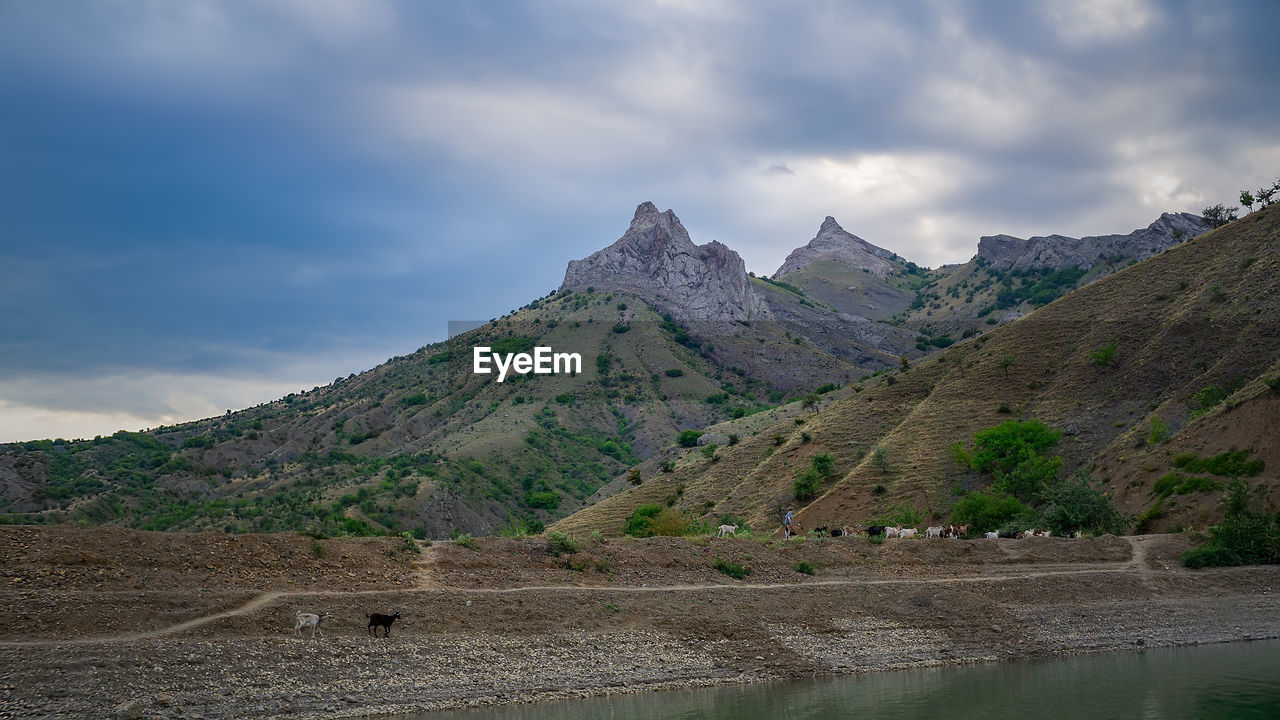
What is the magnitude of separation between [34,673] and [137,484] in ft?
297

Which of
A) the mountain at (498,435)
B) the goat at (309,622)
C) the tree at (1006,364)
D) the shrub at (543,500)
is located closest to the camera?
the goat at (309,622)

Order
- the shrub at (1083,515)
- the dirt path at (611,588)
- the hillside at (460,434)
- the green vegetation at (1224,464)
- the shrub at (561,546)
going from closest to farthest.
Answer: the dirt path at (611,588) < the shrub at (561,546) < the green vegetation at (1224,464) < the shrub at (1083,515) < the hillside at (460,434)

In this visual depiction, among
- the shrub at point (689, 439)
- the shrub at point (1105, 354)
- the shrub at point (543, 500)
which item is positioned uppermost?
the shrub at point (1105, 354)

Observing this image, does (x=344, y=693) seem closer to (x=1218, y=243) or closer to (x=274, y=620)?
(x=274, y=620)

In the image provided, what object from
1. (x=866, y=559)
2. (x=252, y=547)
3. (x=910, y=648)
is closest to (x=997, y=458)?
(x=866, y=559)

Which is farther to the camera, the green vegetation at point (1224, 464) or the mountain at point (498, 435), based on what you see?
the mountain at point (498, 435)

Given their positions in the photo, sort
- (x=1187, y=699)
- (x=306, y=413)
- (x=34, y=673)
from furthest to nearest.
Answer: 1. (x=306, y=413)
2. (x=1187, y=699)
3. (x=34, y=673)

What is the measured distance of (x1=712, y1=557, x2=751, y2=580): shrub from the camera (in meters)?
39.4

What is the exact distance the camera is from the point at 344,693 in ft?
86.0

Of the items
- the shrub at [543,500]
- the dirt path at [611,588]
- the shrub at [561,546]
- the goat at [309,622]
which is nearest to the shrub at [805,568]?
the dirt path at [611,588]

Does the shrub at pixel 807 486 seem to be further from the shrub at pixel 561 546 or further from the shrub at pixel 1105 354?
the shrub at pixel 561 546

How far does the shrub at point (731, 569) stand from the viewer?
39359 mm

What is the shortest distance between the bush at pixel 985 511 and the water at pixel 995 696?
20731 mm

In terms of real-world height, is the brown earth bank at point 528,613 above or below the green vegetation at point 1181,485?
below
